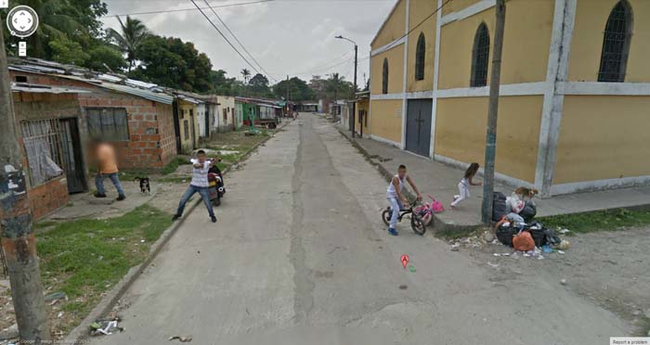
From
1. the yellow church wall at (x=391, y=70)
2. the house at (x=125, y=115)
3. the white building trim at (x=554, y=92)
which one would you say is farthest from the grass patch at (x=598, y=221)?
the yellow church wall at (x=391, y=70)

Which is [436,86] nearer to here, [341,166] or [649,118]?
[341,166]

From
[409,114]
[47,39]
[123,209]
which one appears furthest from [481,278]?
[47,39]

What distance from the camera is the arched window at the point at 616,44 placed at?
8430 millimetres

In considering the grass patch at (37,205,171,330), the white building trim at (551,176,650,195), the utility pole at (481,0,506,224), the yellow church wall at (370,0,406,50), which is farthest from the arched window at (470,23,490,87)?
the grass patch at (37,205,171,330)

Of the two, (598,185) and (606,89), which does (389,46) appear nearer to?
(606,89)

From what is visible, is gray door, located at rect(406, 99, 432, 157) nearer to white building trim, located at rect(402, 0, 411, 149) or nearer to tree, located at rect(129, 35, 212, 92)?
white building trim, located at rect(402, 0, 411, 149)

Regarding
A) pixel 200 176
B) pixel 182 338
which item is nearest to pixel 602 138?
pixel 200 176

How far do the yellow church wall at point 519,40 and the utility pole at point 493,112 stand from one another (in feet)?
8.99

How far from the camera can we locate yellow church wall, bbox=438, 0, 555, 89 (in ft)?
27.5

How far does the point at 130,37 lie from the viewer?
36656 millimetres

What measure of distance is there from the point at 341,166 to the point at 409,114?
5.04 metres

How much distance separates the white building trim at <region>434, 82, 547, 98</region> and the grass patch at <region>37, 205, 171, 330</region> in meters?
8.83

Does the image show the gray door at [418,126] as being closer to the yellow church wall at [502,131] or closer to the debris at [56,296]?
the yellow church wall at [502,131]

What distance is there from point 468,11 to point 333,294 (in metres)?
10.9
